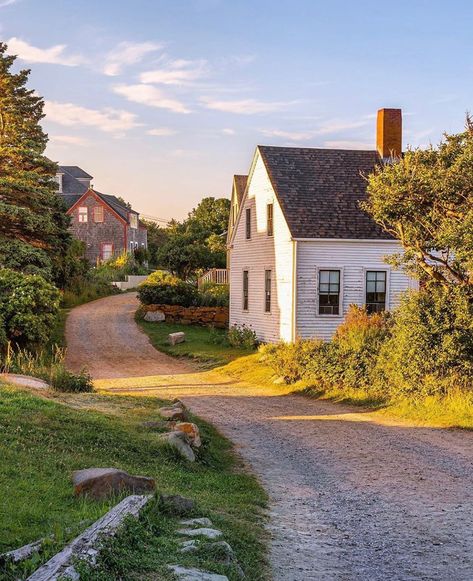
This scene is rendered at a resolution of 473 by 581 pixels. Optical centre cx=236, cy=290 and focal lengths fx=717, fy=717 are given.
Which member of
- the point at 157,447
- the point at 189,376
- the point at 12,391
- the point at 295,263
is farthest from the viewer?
the point at 295,263

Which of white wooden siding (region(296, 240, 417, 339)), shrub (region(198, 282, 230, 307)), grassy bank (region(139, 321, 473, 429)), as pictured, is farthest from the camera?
shrub (region(198, 282, 230, 307))

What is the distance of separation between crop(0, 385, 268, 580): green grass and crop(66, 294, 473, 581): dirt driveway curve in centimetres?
51

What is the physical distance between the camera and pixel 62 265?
135 feet

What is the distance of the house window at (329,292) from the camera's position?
3039cm

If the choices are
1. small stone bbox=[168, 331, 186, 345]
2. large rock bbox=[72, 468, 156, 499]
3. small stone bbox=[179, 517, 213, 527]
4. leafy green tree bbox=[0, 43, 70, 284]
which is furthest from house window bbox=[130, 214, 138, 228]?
small stone bbox=[179, 517, 213, 527]

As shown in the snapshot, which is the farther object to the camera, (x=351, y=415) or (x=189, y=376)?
(x=189, y=376)

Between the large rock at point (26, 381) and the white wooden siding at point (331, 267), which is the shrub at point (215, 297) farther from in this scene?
the large rock at point (26, 381)

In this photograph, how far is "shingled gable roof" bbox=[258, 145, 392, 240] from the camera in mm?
30312

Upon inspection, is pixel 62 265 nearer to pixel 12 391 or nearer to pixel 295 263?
pixel 295 263

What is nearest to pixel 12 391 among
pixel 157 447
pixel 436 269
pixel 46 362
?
pixel 157 447

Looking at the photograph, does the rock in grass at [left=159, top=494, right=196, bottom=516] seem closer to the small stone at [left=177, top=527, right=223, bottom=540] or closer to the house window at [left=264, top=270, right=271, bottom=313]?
the small stone at [left=177, top=527, right=223, bottom=540]

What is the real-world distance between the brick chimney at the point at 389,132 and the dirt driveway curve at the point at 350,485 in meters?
15.7

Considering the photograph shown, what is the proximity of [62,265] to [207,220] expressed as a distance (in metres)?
36.8

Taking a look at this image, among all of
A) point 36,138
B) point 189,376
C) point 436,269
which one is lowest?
point 189,376
